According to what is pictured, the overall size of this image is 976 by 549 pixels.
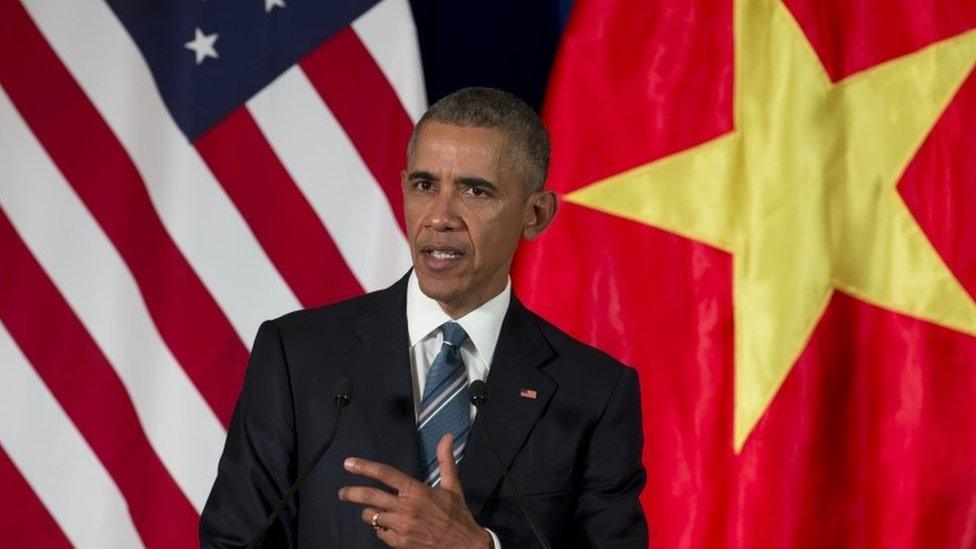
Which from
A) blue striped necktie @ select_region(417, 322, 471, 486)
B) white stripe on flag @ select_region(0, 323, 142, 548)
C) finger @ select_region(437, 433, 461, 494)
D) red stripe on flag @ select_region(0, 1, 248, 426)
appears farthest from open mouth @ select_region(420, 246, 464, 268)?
white stripe on flag @ select_region(0, 323, 142, 548)

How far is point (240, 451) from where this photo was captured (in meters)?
1.55

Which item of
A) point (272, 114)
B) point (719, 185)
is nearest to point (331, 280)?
point (272, 114)

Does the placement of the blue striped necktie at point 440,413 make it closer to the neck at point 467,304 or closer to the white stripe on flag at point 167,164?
the neck at point 467,304

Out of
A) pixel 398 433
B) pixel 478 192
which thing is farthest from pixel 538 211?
pixel 398 433

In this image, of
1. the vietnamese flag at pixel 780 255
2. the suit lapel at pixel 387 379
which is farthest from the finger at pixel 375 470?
the vietnamese flag at pixel 780 255

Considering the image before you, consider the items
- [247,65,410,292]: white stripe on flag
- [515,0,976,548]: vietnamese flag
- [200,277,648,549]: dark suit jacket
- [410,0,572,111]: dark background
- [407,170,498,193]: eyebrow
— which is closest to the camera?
[200,277,648,549]: dark suit jacket

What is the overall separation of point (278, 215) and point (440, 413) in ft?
4.77

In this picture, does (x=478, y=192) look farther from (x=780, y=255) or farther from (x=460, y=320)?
(x=780, y=255)

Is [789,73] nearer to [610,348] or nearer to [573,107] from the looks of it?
[573,107]

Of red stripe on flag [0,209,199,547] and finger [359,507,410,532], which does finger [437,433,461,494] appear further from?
red stripe on flag [0,209,199,547]

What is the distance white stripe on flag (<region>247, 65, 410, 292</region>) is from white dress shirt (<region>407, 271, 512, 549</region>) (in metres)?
1.25

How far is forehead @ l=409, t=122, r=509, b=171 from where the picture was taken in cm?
165

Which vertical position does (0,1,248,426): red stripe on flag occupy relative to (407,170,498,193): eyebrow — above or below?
above

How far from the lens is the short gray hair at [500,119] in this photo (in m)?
1.68
